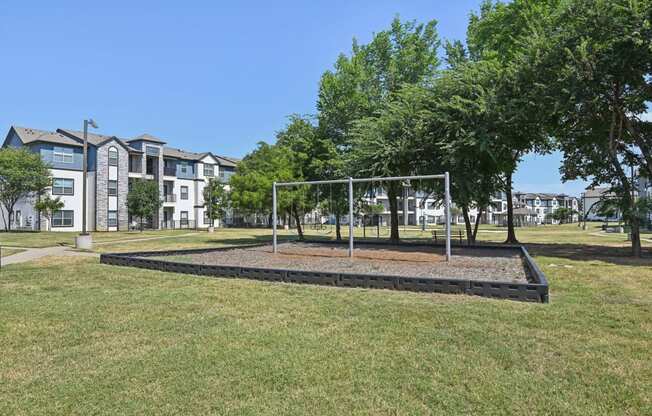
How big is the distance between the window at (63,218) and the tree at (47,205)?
0.91 metres

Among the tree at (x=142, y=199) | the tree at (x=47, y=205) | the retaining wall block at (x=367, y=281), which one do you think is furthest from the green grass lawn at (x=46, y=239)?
the retaining wall block at (x=367, y=281)

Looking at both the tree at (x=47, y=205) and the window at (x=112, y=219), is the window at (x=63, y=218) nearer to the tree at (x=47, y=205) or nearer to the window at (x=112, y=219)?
the tree at (x=47, y=205)

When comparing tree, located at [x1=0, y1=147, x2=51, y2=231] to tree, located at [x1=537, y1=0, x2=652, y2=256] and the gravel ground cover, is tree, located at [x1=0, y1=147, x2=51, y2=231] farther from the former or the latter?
tree, located at [x1=537, y1=0, x2=652, y2=256]

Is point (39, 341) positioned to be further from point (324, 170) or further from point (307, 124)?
point (307, 124)

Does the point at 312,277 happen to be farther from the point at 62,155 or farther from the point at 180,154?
the point at 180,154

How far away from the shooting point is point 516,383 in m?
4.04

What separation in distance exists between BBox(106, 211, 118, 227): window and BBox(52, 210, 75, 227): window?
3201 millimetres

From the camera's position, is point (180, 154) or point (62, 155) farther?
point (180, 154)

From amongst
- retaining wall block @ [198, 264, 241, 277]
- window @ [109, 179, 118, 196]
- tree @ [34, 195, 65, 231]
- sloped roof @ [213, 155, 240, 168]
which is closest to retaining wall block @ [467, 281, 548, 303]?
retaining wall block @ [198, 264, 241, 277]

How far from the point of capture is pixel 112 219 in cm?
4725

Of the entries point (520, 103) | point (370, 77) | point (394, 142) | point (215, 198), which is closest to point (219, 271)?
point (394, 142)

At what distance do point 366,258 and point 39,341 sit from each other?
1023cm

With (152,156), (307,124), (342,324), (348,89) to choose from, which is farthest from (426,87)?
(152,156)

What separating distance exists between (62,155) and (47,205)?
7.44 metres
